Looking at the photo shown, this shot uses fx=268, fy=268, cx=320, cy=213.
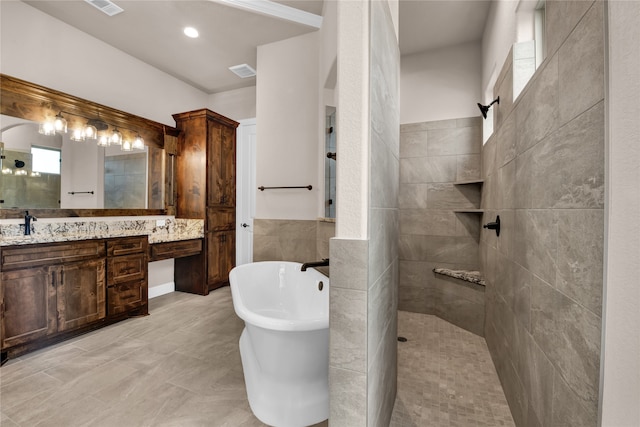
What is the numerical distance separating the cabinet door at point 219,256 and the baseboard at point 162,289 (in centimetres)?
56

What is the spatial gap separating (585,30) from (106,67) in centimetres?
397

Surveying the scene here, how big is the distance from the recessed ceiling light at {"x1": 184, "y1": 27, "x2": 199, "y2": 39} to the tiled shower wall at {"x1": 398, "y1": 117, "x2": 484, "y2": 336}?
244 centimetres

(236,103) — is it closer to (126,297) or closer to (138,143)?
(138,143)

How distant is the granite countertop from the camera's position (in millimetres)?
2238

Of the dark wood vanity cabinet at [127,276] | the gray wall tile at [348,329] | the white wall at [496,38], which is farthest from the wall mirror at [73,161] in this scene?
the white wall at [496,38]

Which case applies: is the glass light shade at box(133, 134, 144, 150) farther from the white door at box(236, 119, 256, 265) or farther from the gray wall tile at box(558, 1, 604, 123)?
the gray wall tile at box(558, 1, 604, 123)

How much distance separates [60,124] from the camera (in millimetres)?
2590

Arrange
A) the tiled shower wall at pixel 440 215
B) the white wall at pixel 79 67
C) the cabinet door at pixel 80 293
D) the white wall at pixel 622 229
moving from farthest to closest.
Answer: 1. the tiled shower wall at pixel 440 215
2. the white wall at pixel 79 67
3. the cabinet door at pixel 80 293
4. the white wall at pixel 622 229

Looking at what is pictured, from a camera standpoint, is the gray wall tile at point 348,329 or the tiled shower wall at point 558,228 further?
the gray wall tile at point 348,329

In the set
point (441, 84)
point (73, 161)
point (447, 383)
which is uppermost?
point (441, 84)

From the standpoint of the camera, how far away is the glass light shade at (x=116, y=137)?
9.98ft

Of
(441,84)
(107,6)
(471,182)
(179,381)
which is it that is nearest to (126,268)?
(179,381)

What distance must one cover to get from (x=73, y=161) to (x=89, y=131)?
35 cm

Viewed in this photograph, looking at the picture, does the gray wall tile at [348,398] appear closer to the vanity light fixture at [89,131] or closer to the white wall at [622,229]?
the white wall at [622,229]
